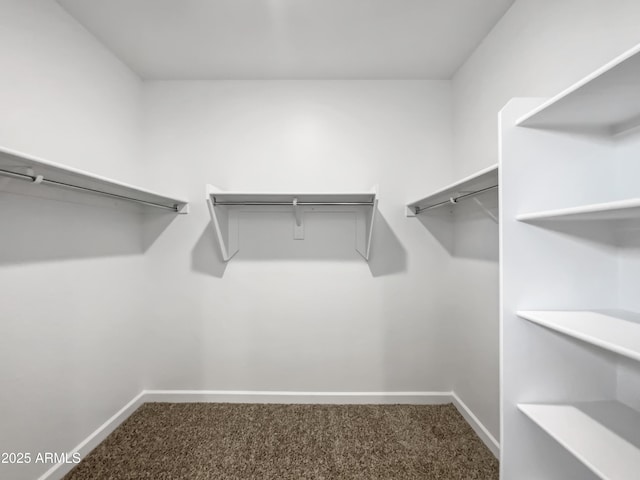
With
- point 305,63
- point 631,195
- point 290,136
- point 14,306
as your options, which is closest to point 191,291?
point 14,306

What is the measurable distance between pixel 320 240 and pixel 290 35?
1.36 m

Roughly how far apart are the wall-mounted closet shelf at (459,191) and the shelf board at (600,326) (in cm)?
60

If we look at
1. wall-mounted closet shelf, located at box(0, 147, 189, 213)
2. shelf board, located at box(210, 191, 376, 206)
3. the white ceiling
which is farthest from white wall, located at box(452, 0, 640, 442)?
wall-mounted closet shelf, located at box(0, 147, 189, 213)

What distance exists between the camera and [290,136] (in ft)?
7.06

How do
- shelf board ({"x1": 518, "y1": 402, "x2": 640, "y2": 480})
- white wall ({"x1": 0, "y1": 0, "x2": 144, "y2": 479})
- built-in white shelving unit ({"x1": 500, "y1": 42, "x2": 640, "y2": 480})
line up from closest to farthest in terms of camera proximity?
shelf board ({"x1": 518, "y1": 402, "x2": 640, "y2": 480}), built-in white shelving unit ({"x1": 500, "y1": 42, "x2": 640, "y2": 480}), white wall ({"x1": 0, "y1": 0, "x2": 144, "y2": 479})

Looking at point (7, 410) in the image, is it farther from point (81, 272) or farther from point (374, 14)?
point (374, 14)

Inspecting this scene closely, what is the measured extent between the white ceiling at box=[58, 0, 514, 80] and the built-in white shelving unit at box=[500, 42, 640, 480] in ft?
3.09

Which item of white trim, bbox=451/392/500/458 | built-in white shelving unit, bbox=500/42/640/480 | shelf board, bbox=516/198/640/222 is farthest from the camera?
white trim, bbox=451/392/500/458

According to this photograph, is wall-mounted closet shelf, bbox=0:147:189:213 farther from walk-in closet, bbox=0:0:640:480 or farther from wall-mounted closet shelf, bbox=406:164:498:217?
wall-mounted closet shelf, bbox=406:164:498:217

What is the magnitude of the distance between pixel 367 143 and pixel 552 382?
70.3 inches

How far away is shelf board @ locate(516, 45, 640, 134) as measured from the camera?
26.5 inches

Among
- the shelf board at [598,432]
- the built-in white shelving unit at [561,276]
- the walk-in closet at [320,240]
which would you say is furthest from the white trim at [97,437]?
the shelf board at [598,432]

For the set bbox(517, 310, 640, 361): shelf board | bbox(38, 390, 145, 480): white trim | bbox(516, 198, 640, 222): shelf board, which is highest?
bbox(516, 198, 640, 222): shelf board

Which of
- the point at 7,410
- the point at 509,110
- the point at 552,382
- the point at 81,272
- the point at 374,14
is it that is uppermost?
the point at 374,14
